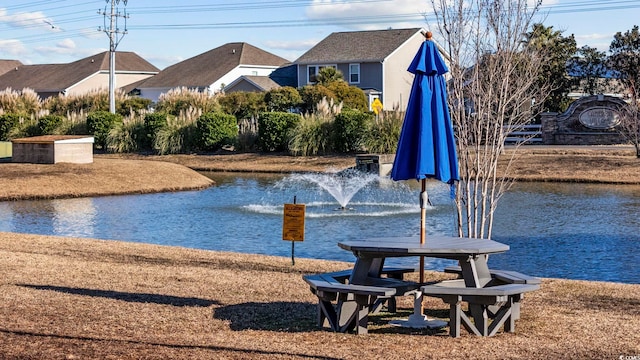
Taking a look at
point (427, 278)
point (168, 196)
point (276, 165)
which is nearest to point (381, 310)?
point (427, 278)

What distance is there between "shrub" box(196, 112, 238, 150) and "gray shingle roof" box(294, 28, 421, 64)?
21.2 m

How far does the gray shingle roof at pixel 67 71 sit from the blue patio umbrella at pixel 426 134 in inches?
2909

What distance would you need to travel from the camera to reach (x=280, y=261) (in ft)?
44.4

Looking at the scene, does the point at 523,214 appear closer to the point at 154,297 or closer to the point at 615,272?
the point at 615,272

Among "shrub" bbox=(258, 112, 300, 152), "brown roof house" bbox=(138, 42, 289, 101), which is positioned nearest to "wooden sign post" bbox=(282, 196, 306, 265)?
"shrub" bbox=(258, 112, 300, 152)

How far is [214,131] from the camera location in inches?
1657

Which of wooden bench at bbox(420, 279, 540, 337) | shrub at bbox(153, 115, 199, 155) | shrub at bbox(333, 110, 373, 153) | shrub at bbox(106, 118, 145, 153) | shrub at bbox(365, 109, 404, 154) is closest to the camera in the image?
wooden bench at bbox(420, 279, 540, 337)

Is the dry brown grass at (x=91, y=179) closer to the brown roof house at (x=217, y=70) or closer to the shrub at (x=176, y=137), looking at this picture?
the shrub at (x=176, y=137)

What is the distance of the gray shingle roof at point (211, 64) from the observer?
234ft

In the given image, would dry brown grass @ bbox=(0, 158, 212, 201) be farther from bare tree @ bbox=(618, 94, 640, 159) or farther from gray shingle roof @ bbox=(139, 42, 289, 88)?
gray shingle roof @ bbox=(139, 42, 289, 88)

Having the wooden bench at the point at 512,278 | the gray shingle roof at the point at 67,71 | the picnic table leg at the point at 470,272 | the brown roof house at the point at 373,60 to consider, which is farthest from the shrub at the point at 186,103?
the picnic table leg at the point at 470,272

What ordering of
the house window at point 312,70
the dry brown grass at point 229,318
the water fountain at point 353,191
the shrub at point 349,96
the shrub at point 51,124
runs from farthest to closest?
the house window at point 312,70
the shrub at point 349,96
the shrub at point 51,124
the water fountain at point 353,191
the dry brown grass at point 229,318

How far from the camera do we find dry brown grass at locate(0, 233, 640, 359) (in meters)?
7.84

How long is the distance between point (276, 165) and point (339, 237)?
1975 centimetres
